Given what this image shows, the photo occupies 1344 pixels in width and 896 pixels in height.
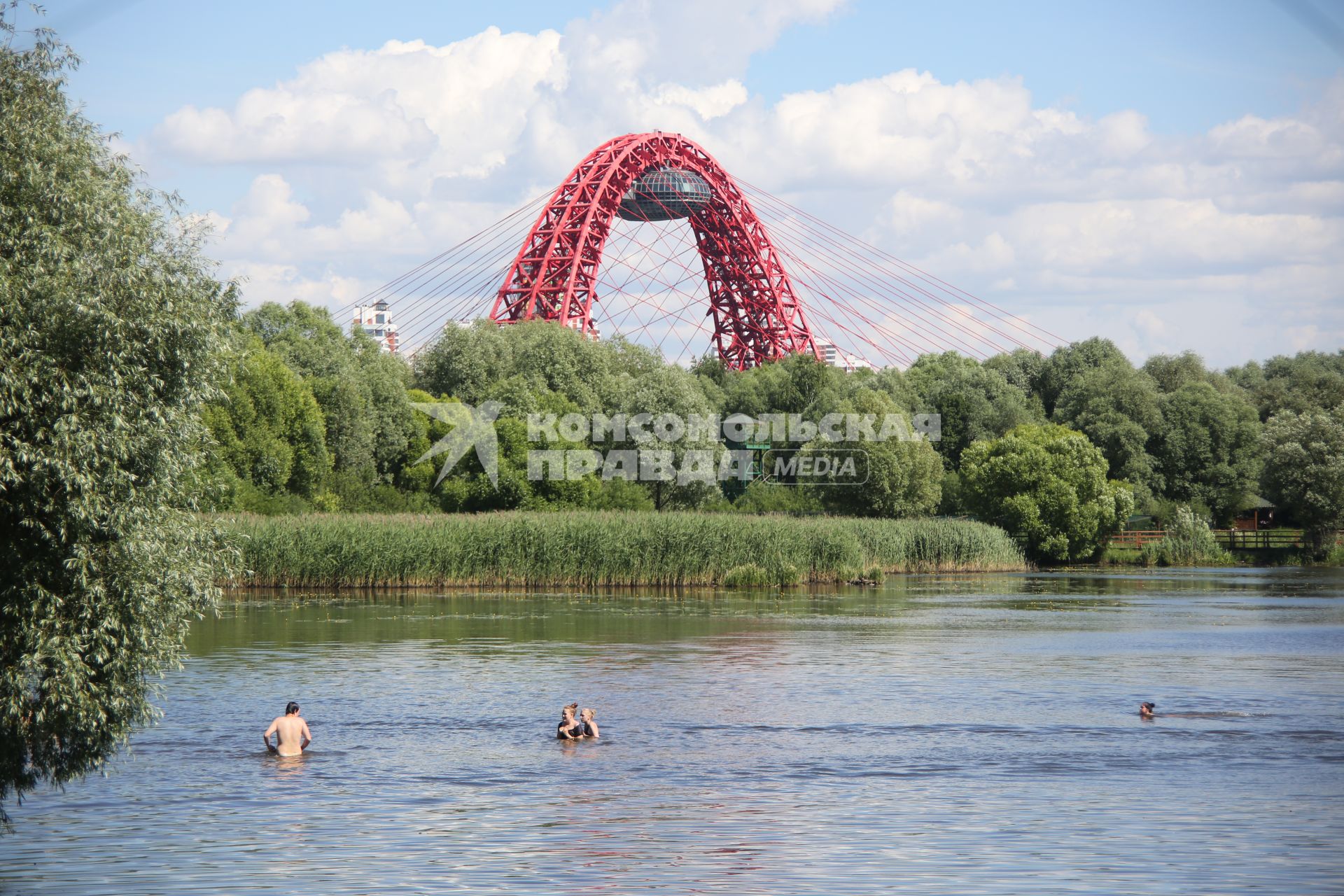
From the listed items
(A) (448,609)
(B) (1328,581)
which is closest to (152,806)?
(A) (448,609)

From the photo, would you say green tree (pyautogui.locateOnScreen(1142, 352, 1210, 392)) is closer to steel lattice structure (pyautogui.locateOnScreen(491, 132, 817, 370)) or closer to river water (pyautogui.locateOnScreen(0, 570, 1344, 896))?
steel lattice structure (pyautogui.locateOnScreen(491, 132, 817, 370))

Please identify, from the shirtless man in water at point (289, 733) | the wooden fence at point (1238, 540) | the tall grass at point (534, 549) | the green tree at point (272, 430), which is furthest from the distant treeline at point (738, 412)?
the shirtless man in water at point (289, 733)

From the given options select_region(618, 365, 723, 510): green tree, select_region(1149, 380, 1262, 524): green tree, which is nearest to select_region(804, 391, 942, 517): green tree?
select_region(618, 365, 723, 510): green tree

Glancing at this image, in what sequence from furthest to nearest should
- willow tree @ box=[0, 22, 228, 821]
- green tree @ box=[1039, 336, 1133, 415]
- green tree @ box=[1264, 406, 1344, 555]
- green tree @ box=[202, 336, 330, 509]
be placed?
green tree @ box=[1039, 336, 1133, 415] → green tree @ box=[1264, 406, 1344, 555] → green tree @ box=[202, 336, 330, 509] → willow tree @ box=[0, 22, 228, 821]

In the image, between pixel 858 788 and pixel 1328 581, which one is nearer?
pixel 858 788

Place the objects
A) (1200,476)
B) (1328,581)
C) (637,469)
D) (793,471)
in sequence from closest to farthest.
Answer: (1328,581) → (637,469) → (793,471) → (1200,476)

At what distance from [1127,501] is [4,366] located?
196 feet

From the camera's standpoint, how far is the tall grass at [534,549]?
44.1 m

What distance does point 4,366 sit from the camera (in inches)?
504

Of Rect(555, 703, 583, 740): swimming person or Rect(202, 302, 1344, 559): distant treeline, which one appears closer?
Rect(555, 703, 583, 740): swimming person

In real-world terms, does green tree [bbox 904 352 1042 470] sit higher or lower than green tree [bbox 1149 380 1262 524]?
higher

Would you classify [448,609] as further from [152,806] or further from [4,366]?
[4,366]

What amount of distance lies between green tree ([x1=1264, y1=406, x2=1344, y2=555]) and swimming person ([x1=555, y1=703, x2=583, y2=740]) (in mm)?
53955

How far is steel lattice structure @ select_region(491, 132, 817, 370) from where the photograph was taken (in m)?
82.7
